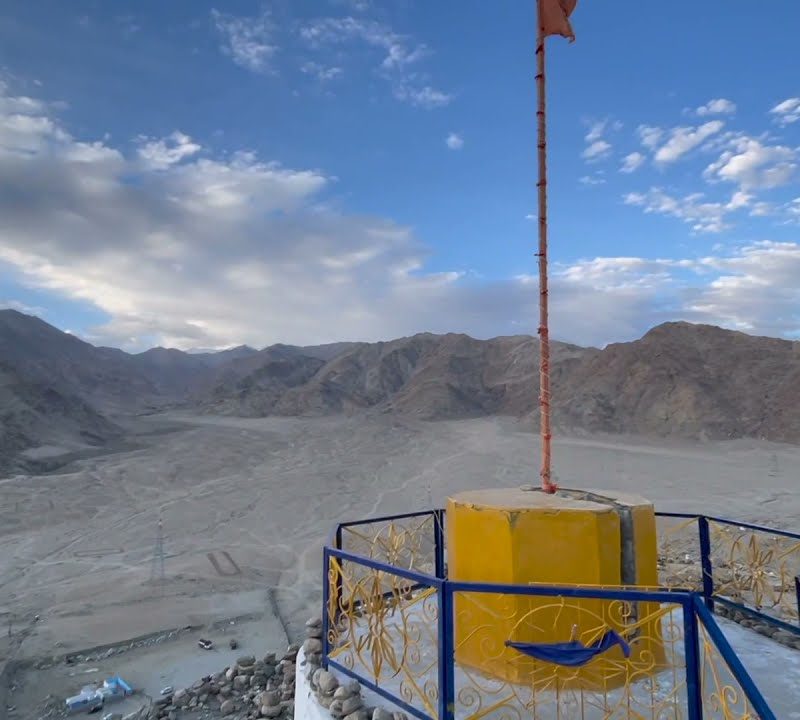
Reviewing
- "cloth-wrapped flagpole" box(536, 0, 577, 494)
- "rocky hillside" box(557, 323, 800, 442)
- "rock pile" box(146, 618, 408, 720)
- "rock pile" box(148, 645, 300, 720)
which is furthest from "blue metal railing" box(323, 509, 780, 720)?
"rocky hillside" box(557, 323, 800, 442)

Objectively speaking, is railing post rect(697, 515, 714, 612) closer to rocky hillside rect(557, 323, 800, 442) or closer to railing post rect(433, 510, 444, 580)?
railing post rect(433, 510, 444, 580)

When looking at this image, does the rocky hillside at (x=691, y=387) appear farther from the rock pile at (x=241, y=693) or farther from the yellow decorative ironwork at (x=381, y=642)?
the yellow decorative ironwork at (x=381, y=642)

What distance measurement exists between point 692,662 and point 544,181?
4170mm

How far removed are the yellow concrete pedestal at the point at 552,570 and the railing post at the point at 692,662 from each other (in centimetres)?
111

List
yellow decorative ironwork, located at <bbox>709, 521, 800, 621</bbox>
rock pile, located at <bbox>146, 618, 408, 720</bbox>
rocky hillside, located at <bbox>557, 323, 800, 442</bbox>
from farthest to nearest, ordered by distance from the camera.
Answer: rocky hillside, located at <bbox>557, 323, 800, 442</bbox> < rock pile, located at <bbox>146, 618, 408, 720</bbox> < yellow decorative ironwork, located at <bbox>709, 521, 800, 621</bbox>

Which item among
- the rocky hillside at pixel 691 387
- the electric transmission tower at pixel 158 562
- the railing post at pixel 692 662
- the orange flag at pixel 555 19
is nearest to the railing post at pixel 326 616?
the railing post at pixel 692 662

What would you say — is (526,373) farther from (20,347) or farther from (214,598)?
(20,347)

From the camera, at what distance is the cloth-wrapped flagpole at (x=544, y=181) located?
531 cm

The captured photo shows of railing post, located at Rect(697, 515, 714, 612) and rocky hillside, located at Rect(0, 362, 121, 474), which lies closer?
railing post, located at Rect(697, 515, 714, 612)

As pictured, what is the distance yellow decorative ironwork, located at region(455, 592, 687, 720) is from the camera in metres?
3.66

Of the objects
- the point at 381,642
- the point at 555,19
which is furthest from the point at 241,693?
the point at 555,19

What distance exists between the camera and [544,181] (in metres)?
5.50

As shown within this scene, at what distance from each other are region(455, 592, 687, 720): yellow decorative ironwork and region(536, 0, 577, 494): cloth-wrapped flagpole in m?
1.31

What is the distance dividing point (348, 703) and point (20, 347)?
3067 inches
